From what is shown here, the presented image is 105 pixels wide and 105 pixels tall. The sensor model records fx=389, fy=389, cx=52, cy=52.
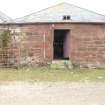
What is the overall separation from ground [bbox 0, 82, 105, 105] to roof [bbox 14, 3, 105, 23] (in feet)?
32.2

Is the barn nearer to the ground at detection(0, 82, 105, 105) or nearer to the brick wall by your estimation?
the brick wall

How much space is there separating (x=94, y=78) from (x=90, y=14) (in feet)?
31.4

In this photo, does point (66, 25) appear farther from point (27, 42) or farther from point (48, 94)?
point (48, 94)

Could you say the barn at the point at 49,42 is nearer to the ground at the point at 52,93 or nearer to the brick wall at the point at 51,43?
the brick wall at the point at 51,43

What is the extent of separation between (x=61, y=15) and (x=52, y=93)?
13836 millimetres

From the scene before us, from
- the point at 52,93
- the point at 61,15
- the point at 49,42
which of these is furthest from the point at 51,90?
the point at 61,15

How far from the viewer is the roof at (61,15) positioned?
2700cm

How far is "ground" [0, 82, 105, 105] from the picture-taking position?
12.9 meters

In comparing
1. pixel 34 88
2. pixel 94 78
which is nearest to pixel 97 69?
pixel 94 78

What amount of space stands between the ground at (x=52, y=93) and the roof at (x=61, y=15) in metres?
9.82

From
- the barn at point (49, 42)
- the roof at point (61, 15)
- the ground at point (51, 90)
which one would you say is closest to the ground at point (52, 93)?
the ground at point (51, 90)

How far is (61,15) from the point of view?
2791cm

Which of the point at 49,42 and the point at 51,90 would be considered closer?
the point at 51,90

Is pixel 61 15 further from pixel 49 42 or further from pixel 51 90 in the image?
pixel 51 90
